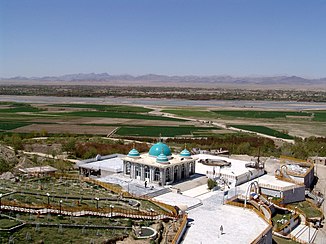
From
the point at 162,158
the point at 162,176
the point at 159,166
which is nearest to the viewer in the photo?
the point at 159,166

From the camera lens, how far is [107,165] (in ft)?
144

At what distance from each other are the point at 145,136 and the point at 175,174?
38.1 meters

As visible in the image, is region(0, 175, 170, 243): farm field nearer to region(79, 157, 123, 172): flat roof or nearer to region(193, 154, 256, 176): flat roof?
region(79, 157, 123, 172): flat roof

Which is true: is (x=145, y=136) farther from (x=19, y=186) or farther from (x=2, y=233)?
(x=2, y=233)

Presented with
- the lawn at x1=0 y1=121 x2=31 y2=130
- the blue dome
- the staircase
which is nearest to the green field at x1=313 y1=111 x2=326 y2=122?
the lawn at x1=0 y1=121 x2=31 y2=130

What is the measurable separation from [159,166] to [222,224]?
10156 mm

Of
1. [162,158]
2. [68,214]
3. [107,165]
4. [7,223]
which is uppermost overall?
[162,158]

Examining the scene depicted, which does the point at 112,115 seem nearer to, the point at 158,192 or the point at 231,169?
the point at 231,169

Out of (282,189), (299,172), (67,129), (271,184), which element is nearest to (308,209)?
(282,189)

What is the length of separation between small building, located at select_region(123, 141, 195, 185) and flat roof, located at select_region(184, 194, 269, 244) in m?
5.40

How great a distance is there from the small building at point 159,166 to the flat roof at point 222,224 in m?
5.40

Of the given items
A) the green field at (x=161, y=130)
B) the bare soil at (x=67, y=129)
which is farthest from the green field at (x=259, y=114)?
the bare soil at (x=67, y=129)

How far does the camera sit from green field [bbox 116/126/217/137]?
259ft

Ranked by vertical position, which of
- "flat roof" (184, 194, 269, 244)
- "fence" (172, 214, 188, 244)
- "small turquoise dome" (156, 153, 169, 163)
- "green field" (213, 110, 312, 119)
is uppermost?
"small turquoise dome" (156, 153, 169, 163)
